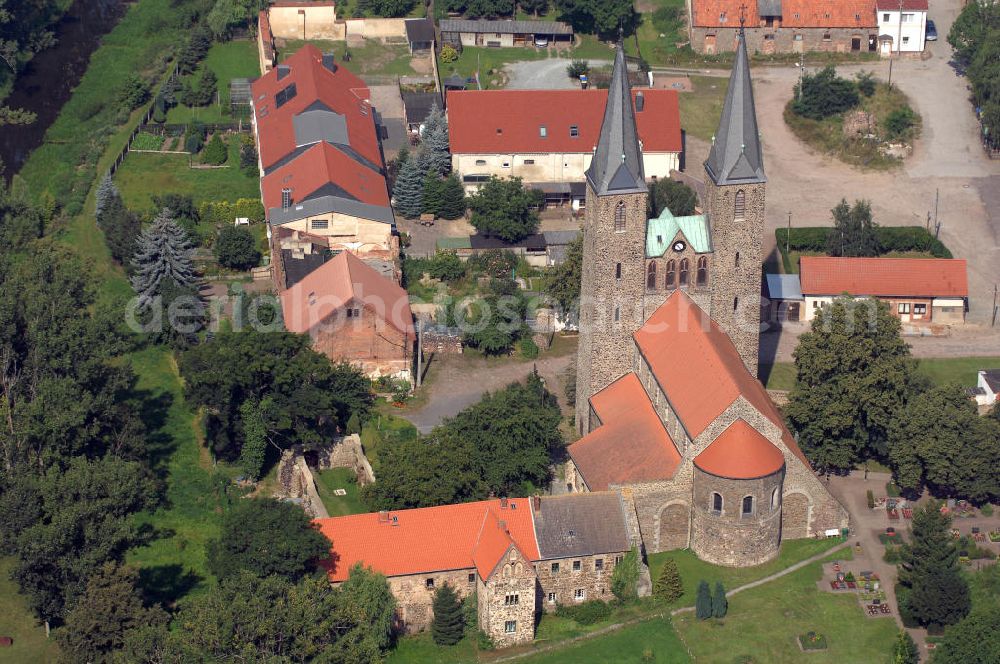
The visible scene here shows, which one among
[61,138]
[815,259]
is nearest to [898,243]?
[815,259]

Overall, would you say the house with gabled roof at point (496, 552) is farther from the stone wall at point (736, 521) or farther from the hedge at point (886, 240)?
the hedge at point (886, 240)

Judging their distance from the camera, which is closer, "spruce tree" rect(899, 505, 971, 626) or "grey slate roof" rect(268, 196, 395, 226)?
"spruce tree" rect(899, 505, 971, 626)

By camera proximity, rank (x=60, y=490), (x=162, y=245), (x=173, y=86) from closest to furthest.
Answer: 1. (x=60, y=490)
2. (x=162, y=245)
3. (x=173, y=86)

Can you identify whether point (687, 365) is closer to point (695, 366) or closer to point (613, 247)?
point (695, 366)

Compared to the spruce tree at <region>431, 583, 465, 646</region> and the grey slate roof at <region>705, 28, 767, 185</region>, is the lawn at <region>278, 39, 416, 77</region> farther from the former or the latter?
the spruce tree at <region>431, 583, 465, 646</region>

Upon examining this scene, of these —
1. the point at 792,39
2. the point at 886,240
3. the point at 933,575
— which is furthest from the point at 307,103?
the point at 933,575

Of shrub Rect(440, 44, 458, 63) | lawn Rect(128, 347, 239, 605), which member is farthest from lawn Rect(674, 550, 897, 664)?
shrub Rect(440, 44, 458, 63)

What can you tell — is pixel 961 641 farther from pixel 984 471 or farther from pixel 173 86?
pixel 173 86
